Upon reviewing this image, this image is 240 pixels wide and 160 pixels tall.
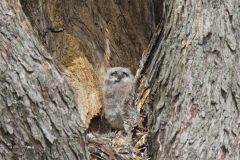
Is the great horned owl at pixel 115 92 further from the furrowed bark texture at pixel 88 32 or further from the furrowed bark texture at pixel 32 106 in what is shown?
the furrowed bark texture at pixel 32 106

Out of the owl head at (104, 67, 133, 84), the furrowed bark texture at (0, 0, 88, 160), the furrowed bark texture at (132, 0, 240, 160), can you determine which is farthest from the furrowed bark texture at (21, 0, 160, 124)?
the furrowed bark texture at (0, 0, 88, 160)

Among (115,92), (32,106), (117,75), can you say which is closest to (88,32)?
(117,75)

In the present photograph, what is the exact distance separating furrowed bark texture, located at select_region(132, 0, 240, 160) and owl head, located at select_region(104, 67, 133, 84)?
2.05 metres

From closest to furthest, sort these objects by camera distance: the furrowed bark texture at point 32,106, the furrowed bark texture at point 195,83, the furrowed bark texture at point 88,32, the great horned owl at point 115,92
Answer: the furrowed bark texture at point 32,106
the furrowed bark texture at point 195,83
the furrowed bark texture at point 88,32
the great horned owl at point 115,92

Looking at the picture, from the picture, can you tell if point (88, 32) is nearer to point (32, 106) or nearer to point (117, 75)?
point (117, 75)

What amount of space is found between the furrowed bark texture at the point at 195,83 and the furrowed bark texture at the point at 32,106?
78 cm

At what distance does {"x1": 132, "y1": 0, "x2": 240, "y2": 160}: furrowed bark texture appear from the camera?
137 inches

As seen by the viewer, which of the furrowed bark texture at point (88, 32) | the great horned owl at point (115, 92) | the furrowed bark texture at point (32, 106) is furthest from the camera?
the great horned owl at point (115, 92)

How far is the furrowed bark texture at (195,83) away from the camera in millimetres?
3480

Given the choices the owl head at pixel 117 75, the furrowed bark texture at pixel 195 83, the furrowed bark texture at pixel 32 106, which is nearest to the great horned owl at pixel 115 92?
the owl head at pixel 117 75

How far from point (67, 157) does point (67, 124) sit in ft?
0.55

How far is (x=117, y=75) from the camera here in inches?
245

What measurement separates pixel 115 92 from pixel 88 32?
888 mm

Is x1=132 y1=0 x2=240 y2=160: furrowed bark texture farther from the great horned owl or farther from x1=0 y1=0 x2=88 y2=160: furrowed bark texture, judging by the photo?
the great horned owl
